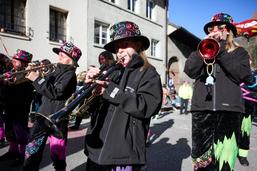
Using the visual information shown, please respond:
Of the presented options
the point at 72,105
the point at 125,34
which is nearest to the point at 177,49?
the point at 125,34

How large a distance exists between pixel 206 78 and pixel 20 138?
3.27m

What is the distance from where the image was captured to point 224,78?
2922 mm

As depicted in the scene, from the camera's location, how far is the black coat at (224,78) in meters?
2.80

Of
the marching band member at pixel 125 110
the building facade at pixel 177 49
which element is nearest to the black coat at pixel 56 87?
the marching band member at pixel 125 110

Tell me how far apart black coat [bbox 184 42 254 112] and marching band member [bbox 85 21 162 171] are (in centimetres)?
84

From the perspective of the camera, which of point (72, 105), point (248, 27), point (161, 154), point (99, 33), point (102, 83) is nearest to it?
point (72, 105)

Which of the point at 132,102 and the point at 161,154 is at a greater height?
the point at 132,102

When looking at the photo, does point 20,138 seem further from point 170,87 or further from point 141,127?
point 170,87

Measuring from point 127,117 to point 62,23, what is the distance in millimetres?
10880

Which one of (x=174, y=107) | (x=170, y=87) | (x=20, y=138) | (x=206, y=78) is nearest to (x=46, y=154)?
(x=20, y=138)

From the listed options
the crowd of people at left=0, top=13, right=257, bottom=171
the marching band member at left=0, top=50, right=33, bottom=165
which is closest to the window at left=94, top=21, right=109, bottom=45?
the marching band member at left=0, top=50, right=33, bottom=165

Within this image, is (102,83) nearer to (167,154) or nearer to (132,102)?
(132,102)

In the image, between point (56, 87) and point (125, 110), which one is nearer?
point (125, 110)

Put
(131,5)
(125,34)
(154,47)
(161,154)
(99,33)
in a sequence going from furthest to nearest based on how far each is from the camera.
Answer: (154,47) < (131,5) < (99,33) < (161,154) < (125,34)
